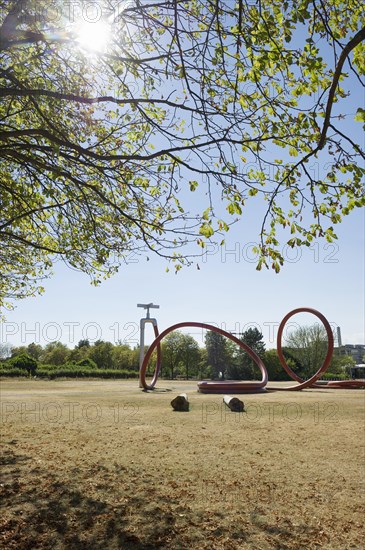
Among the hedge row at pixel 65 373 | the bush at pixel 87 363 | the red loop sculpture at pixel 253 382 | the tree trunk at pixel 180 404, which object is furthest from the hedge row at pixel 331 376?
the tree trunk at pixel 180 404

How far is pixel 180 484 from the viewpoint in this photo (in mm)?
7727

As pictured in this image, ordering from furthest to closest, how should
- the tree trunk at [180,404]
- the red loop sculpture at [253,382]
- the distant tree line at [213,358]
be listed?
the distant tree line at [213,358] < the red loop sculpture at [253,382] < the tree trunk at [180,404]

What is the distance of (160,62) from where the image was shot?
834cm

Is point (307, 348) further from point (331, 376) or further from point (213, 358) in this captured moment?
point (213, 358)

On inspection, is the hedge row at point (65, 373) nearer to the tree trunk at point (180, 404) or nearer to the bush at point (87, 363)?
the bush at point (87, 363)

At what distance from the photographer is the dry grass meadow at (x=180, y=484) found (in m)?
5.77

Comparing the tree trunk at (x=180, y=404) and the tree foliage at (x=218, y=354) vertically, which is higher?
the tree trunk at (x=180, y=404)

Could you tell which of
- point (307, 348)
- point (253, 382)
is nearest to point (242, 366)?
point (307, 348)

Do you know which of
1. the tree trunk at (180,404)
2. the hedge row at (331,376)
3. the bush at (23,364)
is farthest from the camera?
the hedge row at (331,376)

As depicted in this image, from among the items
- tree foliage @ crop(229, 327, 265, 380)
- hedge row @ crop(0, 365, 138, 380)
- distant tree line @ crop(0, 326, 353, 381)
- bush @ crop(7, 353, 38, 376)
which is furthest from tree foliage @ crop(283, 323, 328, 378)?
bush @ crop(7, 353, 38, 376)

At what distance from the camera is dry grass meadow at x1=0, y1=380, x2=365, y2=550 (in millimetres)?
5770

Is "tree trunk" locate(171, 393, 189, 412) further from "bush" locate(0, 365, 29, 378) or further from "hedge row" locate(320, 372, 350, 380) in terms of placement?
"hedge row" locate(320, 372, 350, 380)

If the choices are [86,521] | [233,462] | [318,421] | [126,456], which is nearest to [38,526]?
[86,521]

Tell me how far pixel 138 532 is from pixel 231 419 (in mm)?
9247
